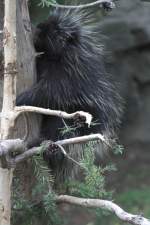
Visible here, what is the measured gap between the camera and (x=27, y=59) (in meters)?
1.78

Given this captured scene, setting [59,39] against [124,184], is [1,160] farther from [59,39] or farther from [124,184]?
[124,184]

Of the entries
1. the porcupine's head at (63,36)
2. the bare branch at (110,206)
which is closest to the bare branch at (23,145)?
the bare branch at (110,206)

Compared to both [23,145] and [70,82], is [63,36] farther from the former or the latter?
[23,145]

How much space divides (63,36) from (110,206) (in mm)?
779

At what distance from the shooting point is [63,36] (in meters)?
1.98

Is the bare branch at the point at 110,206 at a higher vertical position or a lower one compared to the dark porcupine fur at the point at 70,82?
lower

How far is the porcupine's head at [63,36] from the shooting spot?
77.7 inches

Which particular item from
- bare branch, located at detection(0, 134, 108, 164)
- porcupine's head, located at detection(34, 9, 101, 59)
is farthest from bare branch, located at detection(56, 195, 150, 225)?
porcupine's head, located at detection(34, 9, 101, 59)

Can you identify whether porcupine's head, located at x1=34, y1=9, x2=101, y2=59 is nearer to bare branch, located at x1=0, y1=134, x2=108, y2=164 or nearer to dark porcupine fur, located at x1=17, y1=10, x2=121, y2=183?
dark porcupine fur, located at x1=17, y1=10, x2=121, y2=183

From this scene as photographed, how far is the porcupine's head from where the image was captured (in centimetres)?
197

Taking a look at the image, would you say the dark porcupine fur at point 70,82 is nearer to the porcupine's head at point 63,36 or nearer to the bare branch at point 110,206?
the porcupine's head at point 63,36

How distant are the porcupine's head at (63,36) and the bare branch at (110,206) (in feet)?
1.82

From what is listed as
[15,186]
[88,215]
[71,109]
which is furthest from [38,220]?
[88,215]

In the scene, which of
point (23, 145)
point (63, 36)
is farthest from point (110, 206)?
point (63, 36)
